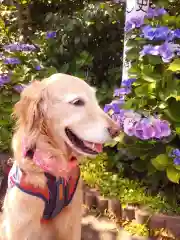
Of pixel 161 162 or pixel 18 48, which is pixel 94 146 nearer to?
pixel 161 162

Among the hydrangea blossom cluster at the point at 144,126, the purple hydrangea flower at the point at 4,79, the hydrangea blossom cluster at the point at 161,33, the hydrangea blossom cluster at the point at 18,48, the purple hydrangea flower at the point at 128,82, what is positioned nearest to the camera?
the hydrangea blossom cluster at the point at 144,126

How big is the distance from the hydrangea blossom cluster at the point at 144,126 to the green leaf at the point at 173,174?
25 cm

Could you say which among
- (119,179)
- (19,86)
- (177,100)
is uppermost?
(177,100)

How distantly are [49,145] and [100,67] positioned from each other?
9.33 feet

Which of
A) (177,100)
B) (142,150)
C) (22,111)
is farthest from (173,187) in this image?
(22,111)

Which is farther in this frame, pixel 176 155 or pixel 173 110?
pixel 173 110

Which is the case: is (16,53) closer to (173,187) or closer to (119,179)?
(119,179)

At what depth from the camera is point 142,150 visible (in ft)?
11.4

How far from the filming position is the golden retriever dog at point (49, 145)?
8.10 ft

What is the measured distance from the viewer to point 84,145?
2.54 m

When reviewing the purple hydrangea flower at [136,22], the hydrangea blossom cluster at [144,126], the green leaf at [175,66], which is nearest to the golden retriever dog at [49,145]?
the hydrangea blossom cluster at [144,126]

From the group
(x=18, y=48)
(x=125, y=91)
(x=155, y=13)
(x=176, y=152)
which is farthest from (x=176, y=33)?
(x=18, y=48)

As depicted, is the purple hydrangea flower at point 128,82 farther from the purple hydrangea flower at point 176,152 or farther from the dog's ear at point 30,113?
Answer: the dog's ear at point 30,113

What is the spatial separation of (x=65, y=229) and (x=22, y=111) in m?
0.86
